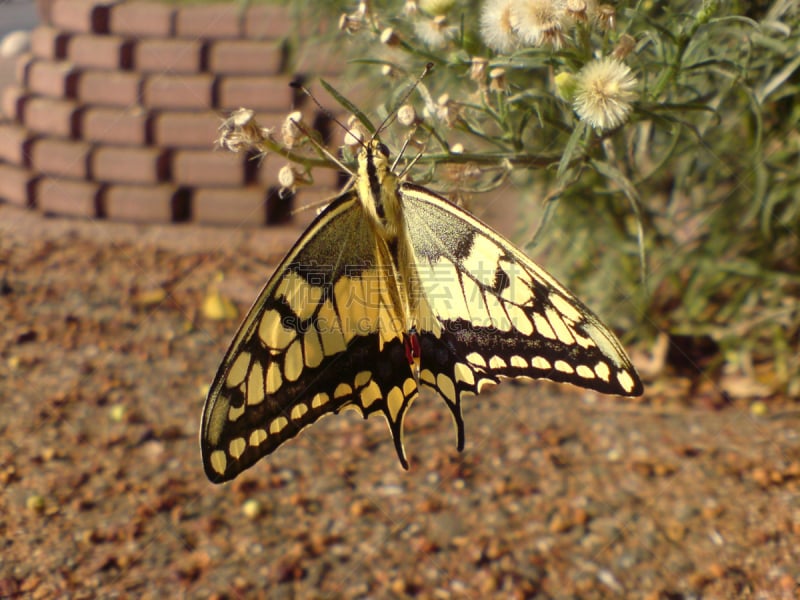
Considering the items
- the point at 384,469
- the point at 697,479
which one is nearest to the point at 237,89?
the point at 384,469

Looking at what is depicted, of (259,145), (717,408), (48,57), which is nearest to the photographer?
(259,145)

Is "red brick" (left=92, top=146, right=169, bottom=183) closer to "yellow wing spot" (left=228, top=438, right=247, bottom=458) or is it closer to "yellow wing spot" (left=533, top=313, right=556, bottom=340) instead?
"yellow wing spot" (left=228, top=438, right=247, bottom=458)

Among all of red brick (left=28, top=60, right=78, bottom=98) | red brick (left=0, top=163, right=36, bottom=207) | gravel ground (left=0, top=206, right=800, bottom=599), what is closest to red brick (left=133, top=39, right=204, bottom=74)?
red brick (left=28, top=60, right=78, bottom=98)

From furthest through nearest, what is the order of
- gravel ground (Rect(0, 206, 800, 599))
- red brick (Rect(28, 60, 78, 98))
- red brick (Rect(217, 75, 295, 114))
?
1. red brick (Rect(28, 60, 78, 98))
2. red brick (Rect(217, 75, 295, 114))
3. gravel ground (Rect(0, 206, 800, 599))

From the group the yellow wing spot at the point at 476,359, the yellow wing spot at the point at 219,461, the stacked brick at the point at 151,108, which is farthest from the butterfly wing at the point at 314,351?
the stacked brick at the point at 151,108

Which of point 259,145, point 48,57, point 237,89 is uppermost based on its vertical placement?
point 48,57

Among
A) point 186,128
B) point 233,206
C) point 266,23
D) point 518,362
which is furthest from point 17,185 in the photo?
point 518,362

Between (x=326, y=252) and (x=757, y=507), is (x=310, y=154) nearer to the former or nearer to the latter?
(x=326, y=252)
